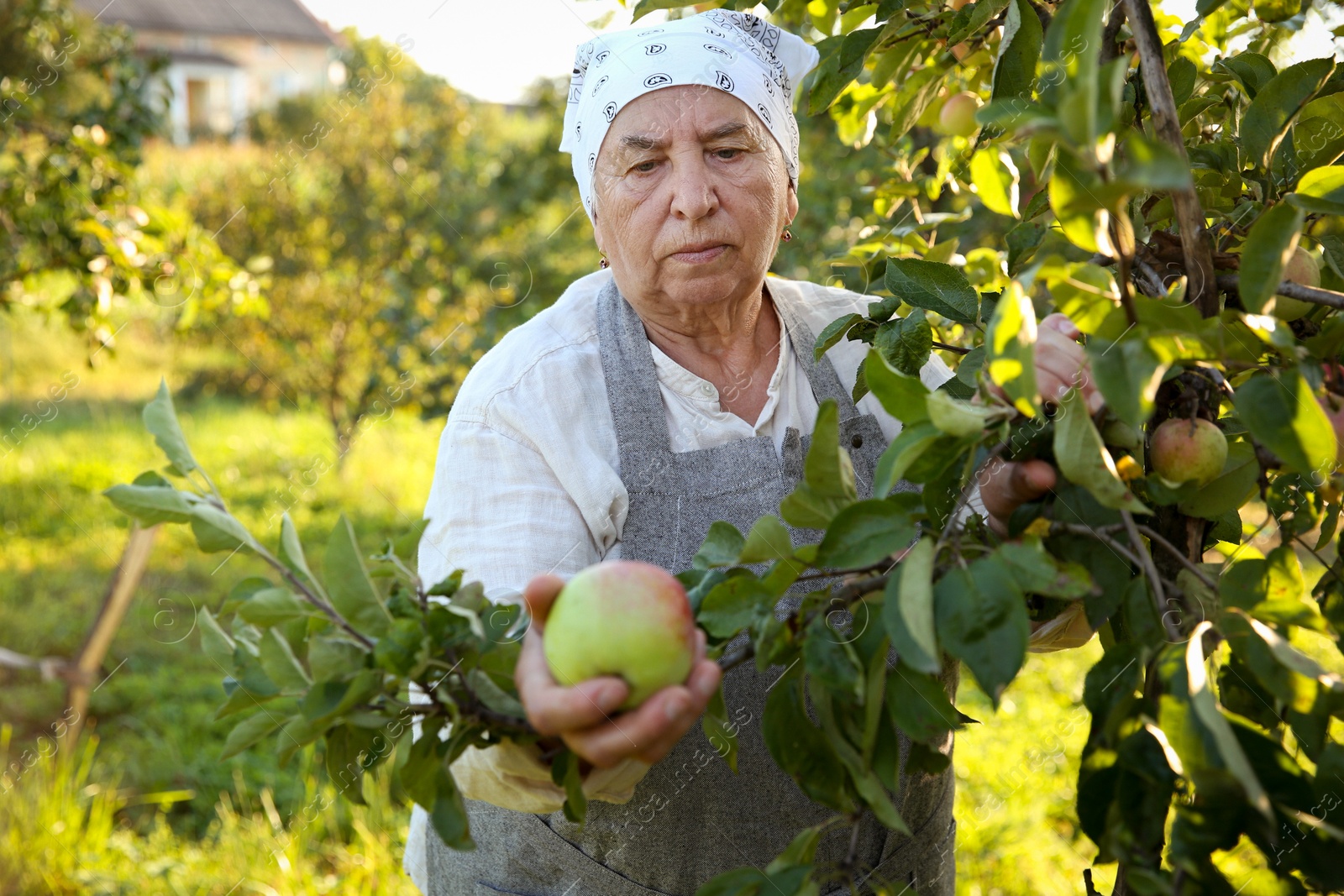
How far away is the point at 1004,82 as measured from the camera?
0.93 meters

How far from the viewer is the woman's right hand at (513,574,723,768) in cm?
71

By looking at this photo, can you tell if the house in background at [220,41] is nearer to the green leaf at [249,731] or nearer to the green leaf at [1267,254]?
the green leaf at [249,731]

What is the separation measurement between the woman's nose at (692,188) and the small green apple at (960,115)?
38cm

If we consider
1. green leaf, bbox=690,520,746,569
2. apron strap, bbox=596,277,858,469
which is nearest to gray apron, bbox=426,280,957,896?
apron strap, bbox=596,277,858,469

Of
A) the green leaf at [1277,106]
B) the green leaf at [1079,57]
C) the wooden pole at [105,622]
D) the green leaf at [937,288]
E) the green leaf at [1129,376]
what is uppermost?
the green leaf at [1079,57]

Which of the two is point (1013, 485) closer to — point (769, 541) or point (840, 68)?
point (769, 541)

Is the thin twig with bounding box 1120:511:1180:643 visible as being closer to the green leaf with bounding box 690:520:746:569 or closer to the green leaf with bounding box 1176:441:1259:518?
the green leaf with bounding box 1176:441:1259:518

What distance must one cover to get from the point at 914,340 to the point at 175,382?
24.9 feet

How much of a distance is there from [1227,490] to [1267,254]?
0.65 feet

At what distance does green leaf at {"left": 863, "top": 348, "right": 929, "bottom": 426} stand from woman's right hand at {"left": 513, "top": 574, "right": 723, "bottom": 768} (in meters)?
0.23

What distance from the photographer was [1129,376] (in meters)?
0.64

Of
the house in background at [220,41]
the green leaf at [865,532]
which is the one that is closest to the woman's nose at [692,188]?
the green leaf at [865,532]

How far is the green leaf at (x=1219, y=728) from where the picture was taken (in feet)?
1.91

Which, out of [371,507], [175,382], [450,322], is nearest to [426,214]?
[450,322]
